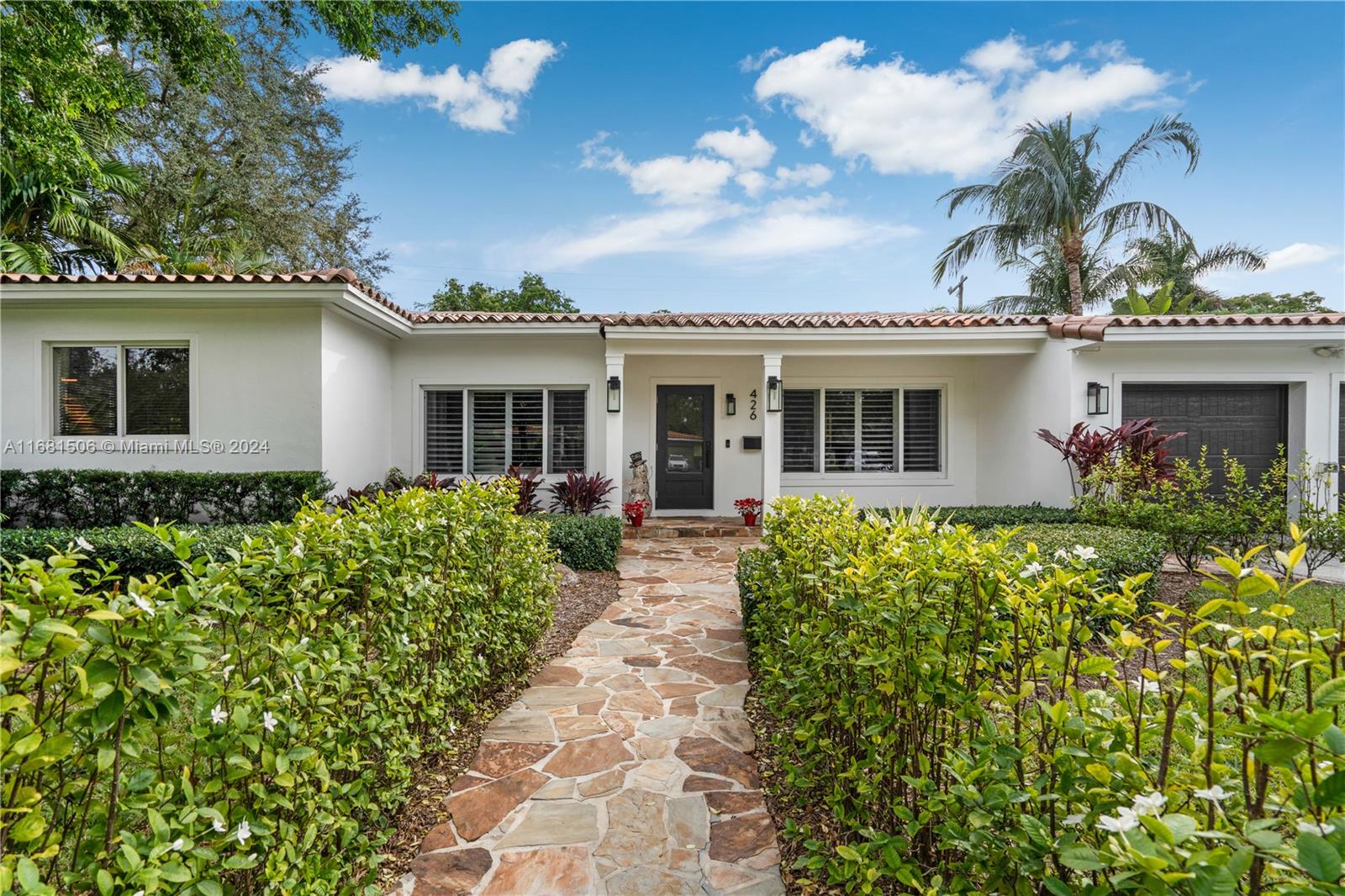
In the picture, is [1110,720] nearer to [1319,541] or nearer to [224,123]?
[1319,541]

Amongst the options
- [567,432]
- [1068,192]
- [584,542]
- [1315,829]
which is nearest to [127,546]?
[584,542]

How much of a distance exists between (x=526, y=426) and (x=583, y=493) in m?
1.87

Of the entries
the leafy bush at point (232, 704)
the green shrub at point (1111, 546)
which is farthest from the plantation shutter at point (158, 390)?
the green shrub at point (1111, 546)

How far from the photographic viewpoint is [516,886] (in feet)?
7.57

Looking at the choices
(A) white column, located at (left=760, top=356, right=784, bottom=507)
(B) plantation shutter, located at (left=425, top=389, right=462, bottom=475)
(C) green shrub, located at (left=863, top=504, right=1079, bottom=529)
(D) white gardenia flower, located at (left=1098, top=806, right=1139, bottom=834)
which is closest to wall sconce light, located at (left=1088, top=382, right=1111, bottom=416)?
(C) green shrub, located at (left=863, top=504, right=1079, bottom=529)

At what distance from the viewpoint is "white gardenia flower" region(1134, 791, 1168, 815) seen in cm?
95

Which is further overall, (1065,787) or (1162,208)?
(1162,208)

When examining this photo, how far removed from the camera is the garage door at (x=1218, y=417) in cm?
893

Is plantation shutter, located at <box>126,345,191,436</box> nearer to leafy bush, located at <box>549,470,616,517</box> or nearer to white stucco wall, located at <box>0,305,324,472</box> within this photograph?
white stucco wall, located at <box>0,305,324,472</box>

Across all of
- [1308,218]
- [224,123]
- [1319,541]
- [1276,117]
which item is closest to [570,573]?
[1319,541]

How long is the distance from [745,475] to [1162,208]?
593 inches

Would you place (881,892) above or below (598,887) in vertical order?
above

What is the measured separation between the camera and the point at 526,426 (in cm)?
1030

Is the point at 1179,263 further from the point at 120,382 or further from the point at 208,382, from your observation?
→ the point at 120,382
